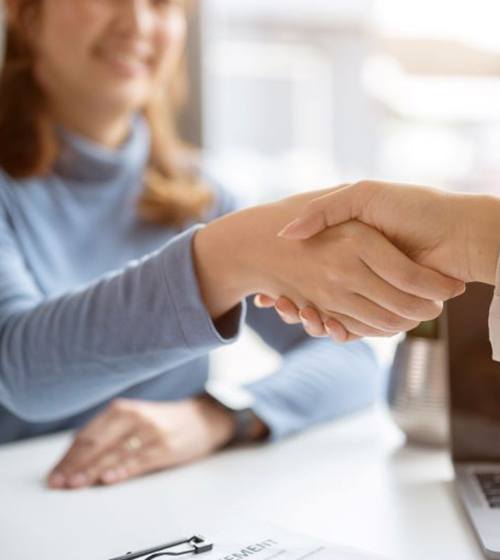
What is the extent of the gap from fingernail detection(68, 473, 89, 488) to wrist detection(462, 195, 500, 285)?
17.4 inches

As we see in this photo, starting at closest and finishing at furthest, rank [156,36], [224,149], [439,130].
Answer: [156,36] → [439,130] → [224,149]

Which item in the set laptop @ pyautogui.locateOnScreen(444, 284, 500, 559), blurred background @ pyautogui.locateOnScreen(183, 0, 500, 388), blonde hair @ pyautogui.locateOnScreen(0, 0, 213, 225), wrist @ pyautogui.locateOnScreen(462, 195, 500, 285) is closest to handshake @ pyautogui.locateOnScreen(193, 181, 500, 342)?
wrist @ pyautogui.locateOnScreen(462, 195, 500, 285)

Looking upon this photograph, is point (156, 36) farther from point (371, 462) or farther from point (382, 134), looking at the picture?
point (382, 134)

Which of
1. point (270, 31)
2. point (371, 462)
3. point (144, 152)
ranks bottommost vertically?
point (371, 462)

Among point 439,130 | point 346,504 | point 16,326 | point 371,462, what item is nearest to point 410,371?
point 371,462

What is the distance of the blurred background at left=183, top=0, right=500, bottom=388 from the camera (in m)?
1.90

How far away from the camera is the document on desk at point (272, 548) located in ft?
1.97

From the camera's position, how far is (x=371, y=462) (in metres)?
0.88

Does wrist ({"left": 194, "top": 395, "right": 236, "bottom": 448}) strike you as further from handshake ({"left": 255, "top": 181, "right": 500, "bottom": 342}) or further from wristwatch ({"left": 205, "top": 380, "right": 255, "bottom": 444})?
handshake ({"left": 255, "top": 181, "right": 500, "bottom": 342})

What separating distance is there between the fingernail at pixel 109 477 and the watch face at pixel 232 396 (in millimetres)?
183

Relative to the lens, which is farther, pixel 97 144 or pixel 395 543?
pixel 97 144

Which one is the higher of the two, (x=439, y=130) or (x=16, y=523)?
(x=439, y=130)

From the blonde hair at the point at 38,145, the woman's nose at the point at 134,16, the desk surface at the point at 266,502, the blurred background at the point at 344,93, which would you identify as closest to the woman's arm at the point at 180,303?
the desk surface at the point at 266,502

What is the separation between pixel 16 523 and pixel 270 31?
1.61 metres
